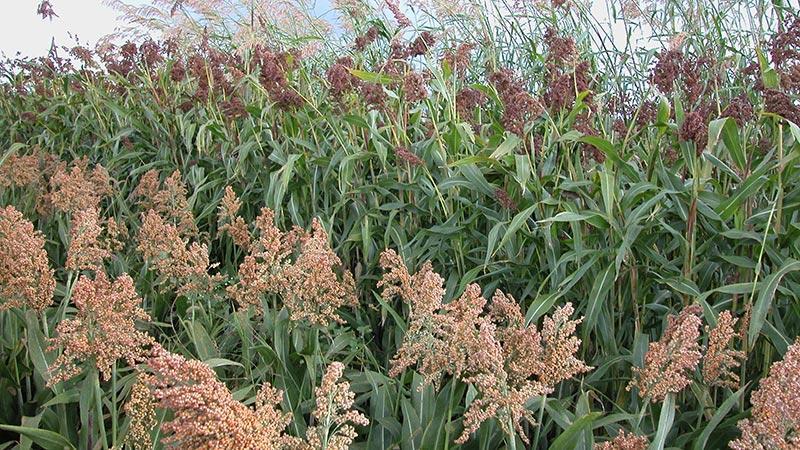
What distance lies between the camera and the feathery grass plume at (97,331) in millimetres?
1447

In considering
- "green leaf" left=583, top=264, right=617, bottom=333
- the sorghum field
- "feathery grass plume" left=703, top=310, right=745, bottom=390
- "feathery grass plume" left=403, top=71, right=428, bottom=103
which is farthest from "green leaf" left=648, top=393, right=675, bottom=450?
"feathery grass plume" left=403, top=71, right=428, bottom=103

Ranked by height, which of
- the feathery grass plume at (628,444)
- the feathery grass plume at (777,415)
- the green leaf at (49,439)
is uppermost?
the feathery grass plume at (777,415)

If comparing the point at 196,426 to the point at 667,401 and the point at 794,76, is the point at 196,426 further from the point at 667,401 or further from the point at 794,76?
the point at 794,76

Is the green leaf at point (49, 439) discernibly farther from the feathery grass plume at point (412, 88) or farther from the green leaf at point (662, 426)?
the feathery grass plume at point (412, 88)

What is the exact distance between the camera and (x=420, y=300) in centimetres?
150

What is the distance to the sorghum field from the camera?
1.40m

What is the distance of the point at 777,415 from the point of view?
116 cm

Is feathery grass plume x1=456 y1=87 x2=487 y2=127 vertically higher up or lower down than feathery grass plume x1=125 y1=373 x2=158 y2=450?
higher up

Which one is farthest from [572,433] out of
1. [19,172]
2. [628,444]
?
[19,172]

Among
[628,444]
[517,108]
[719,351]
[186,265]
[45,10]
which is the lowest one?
[628,444]

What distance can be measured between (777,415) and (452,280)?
128cm

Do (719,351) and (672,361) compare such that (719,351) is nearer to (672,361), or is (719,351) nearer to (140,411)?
(672,361)

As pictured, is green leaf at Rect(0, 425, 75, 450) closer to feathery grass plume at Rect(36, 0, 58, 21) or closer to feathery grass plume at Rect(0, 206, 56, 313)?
feathery grass plume at Rect(0, 206, 56, 313)

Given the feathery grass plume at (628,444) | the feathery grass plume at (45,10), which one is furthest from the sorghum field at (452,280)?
the feathery grass plume at (45,10)
